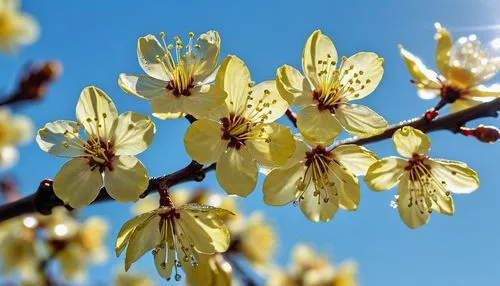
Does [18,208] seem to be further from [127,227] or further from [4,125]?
[4,125]

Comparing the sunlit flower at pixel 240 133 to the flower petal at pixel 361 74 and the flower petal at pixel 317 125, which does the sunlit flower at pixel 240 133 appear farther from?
the flower petal at pixel 361 74

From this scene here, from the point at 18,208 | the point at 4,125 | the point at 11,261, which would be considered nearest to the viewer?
the point at 18,208

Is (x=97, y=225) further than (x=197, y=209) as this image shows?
Yes

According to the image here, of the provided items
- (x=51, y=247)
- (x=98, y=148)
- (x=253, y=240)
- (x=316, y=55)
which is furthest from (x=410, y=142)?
(x=51, y=247)

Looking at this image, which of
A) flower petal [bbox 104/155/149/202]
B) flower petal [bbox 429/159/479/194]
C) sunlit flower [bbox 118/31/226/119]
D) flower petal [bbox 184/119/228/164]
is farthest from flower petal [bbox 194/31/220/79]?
flower petal [bbox 429/159/479/194]

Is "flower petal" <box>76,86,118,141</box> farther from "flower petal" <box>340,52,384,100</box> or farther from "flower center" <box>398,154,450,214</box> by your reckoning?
"flower center" <box>398,154,450,214</box>

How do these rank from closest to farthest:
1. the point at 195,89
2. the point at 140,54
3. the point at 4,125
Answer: the point at 195,89 → the point at 140,54 → the point at 4,125

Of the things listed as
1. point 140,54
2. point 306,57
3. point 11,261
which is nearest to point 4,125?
point 11,261
